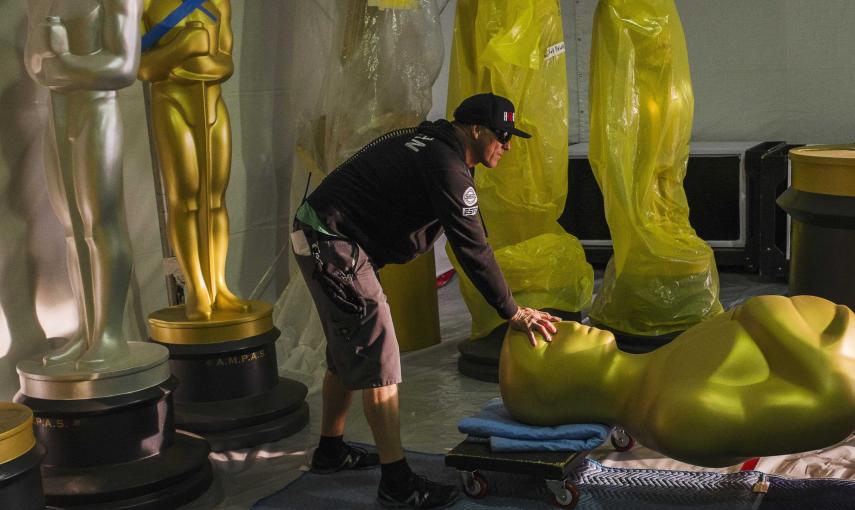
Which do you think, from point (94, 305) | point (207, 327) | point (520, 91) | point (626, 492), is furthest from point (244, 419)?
point (520, 91)

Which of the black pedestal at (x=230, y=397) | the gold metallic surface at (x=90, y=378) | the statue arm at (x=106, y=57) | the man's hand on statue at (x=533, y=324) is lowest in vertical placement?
the black pedestal at (x=230, y=397)

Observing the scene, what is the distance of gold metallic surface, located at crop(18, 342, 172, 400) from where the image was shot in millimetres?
2807

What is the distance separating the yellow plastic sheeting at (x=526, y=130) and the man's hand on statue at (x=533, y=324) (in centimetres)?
129

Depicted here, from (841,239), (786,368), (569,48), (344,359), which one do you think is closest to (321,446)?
(344,359)

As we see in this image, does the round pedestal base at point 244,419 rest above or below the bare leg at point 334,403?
below

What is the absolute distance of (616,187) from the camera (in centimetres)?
390

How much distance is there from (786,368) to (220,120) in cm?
190

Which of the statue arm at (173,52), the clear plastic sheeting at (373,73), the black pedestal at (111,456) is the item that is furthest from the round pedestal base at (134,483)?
the clear plastic sheeting at (373,73)

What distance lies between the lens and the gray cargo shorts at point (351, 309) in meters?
2.71

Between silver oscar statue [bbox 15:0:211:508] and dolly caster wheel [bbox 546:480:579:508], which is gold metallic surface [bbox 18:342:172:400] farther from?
dolly caster wheel [bbox 546:480:579:508]

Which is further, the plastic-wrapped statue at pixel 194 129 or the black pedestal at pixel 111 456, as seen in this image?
the plastic-wrapped statue at pixel 194 129

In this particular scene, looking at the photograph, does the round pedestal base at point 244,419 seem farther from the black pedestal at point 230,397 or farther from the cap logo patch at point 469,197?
the cap logo patch at point 469,197

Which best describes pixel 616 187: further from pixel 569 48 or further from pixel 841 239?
pixel 569 48

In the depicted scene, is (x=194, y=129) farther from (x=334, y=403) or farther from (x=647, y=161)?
(x=647, y=161)
